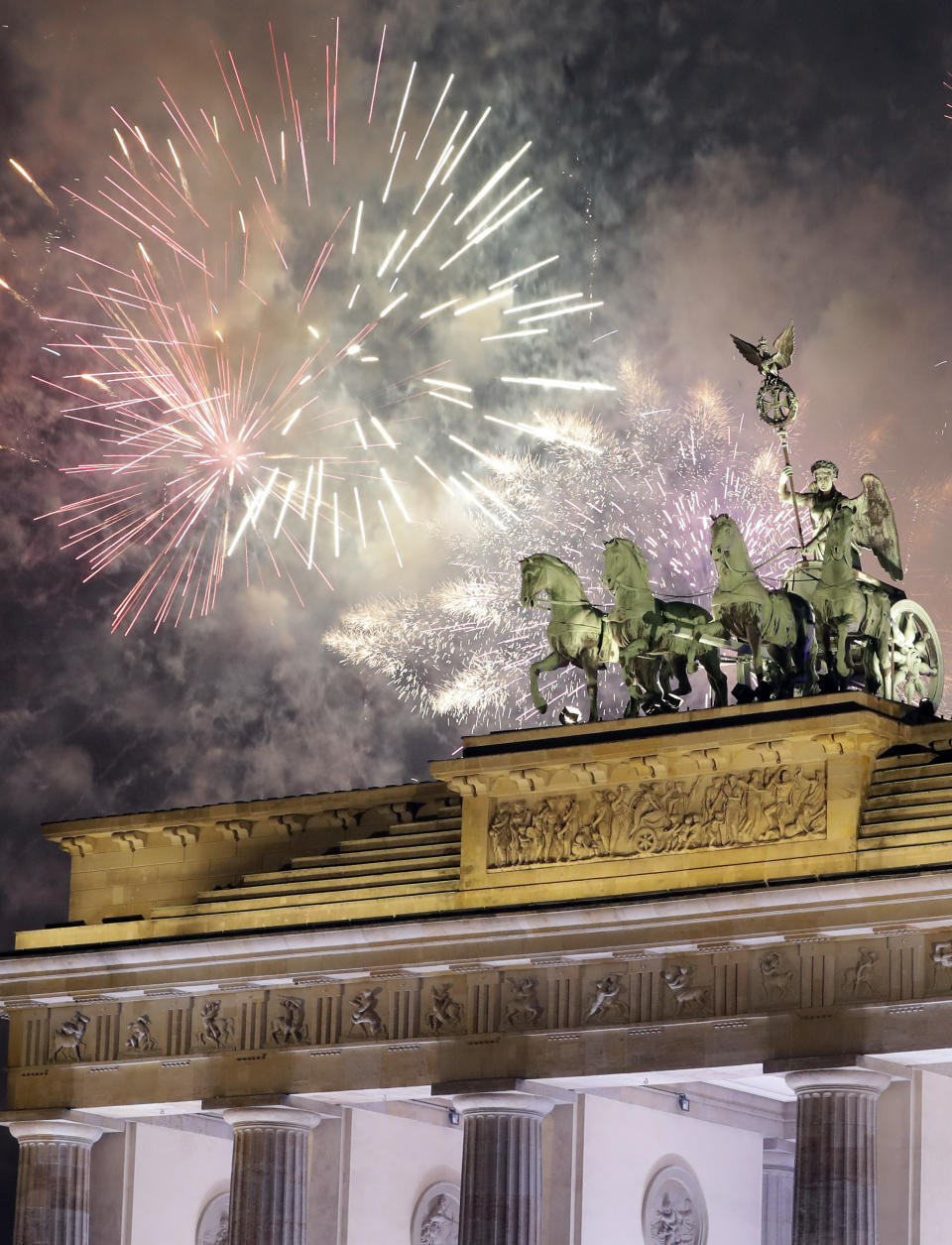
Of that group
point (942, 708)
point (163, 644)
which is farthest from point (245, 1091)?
point (163, 644)

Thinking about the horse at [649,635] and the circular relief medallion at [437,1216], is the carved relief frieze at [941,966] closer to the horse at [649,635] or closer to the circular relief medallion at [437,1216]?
the horse at [649,635]

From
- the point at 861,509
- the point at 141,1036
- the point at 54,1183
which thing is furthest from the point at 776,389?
the point at 54,1183

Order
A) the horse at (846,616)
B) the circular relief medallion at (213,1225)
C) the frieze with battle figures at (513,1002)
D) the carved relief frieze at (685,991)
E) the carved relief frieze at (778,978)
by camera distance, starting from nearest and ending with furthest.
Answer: the frieze with battle figures at (513,1002) < the carved relief frieze at (778,978) < the carved relief frieze at (685,991) < the horse at (846,616) < the circular relief medallion at (213,1225)

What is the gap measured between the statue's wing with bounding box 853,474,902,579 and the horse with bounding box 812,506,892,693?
1.59m

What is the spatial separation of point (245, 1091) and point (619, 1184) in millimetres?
5974

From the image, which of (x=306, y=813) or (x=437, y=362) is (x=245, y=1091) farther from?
(x=437, y=362)

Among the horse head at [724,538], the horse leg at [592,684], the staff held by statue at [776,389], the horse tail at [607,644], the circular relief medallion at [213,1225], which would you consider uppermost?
the staff held by statue at [776,389]

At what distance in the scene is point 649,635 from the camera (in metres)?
50.8

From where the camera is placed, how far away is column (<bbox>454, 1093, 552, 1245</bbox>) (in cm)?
4988

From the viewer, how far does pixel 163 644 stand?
234 feet

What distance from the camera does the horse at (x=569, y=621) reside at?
51594 mm

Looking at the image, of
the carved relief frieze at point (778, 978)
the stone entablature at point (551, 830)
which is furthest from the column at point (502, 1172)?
the carved relief frieze at point (778, 978)

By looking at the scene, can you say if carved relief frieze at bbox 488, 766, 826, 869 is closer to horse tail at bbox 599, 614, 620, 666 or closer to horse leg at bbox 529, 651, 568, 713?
horse leg at bbox 529, 651, 568, 713

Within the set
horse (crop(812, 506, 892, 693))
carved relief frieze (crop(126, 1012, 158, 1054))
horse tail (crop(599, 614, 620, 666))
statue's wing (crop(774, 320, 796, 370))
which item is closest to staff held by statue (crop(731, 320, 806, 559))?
statue's wing (crop(774, 320, 796, 370))
